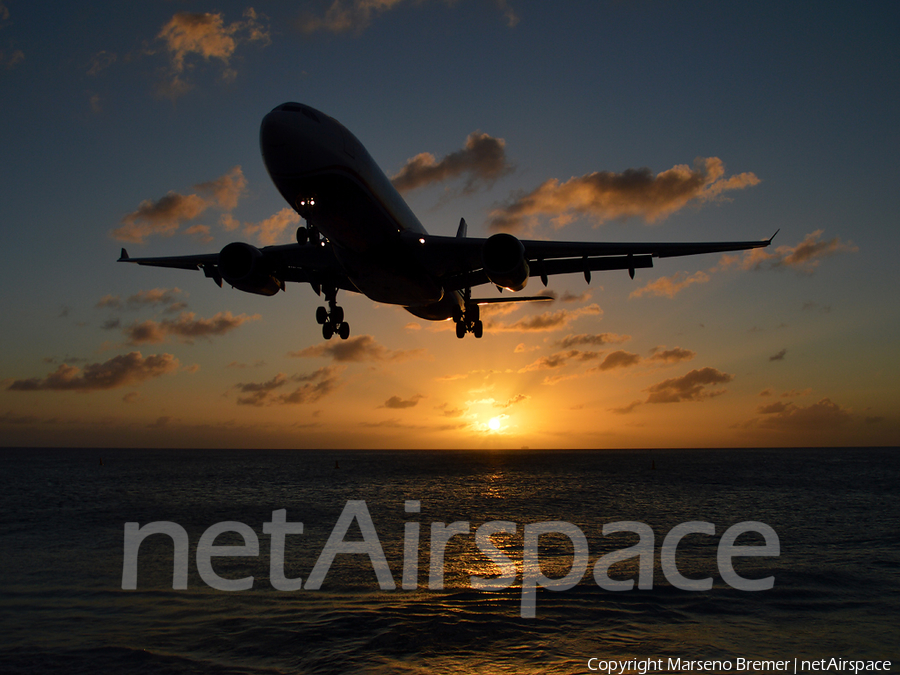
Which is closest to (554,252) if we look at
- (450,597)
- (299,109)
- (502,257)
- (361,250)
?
(502,257)

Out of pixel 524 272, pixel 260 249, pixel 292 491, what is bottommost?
pixel 292 491

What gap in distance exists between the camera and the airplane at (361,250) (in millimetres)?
19219

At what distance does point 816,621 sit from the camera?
73.4 feet

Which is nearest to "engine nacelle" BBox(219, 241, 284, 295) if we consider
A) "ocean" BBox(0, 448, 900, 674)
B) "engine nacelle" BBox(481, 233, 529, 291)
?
"engine nacelle" BBox(481, 233, 529, 291)

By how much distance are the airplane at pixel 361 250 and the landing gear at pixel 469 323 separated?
52 millimetres

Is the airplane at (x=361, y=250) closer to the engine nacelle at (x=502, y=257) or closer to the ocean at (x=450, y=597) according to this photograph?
the engine nacelle at (x=502, y=257)

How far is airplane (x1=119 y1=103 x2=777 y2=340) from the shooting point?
757 inches

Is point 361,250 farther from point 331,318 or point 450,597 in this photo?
point 450,597

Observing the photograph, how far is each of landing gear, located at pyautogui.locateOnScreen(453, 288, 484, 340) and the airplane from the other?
52mm

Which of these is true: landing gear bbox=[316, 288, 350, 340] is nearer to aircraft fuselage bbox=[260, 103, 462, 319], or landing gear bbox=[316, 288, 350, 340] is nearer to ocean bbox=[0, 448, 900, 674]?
aircraft fuselage bbox=[260, 103, 462, 319]

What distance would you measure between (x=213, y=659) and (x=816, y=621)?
20.3 metres

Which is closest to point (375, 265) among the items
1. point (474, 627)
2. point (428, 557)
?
point (474, 627)

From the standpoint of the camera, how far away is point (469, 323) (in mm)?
32531

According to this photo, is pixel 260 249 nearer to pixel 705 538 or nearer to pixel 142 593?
pixel 142 593
